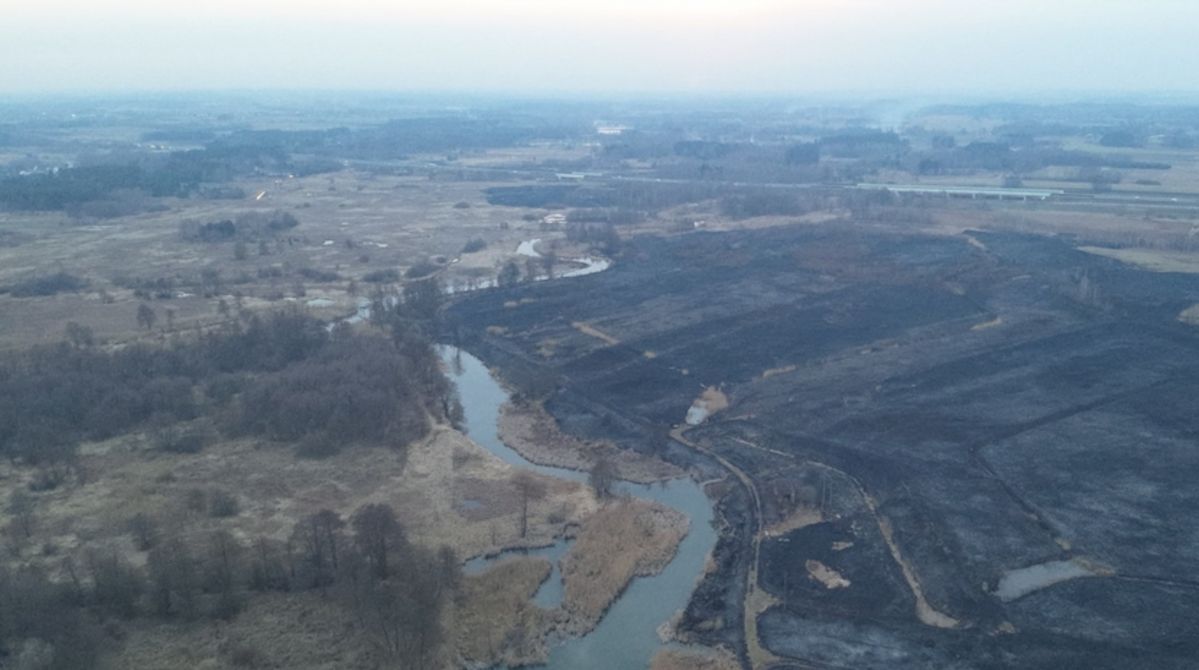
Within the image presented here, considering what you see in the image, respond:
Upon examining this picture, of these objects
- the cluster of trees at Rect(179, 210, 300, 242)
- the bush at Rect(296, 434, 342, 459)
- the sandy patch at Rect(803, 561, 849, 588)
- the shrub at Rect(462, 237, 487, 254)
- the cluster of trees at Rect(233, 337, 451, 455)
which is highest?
the cluster of trees at Rect(179, 210, 300, 242)

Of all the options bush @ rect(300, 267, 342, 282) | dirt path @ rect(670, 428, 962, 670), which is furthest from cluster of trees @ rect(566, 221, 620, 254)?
dirt path @ rect(670, 428, 962, 670)

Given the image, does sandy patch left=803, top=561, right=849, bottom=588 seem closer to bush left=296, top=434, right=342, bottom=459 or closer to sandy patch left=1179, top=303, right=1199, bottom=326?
bush left=296, top=434, right=342, bottom=459

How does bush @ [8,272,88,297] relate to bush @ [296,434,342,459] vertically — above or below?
above

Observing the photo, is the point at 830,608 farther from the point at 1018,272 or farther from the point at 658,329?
the point at 1018,272

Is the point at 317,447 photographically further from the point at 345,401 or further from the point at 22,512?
the point at 22,512

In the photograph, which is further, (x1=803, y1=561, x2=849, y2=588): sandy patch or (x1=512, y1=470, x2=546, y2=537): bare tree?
(x1=512, y1=470, x2=546, y2=537): bare tree

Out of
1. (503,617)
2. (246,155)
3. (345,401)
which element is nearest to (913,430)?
(503,617)

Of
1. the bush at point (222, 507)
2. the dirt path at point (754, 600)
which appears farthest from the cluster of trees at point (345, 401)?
the dirt path at point (754, 600)
